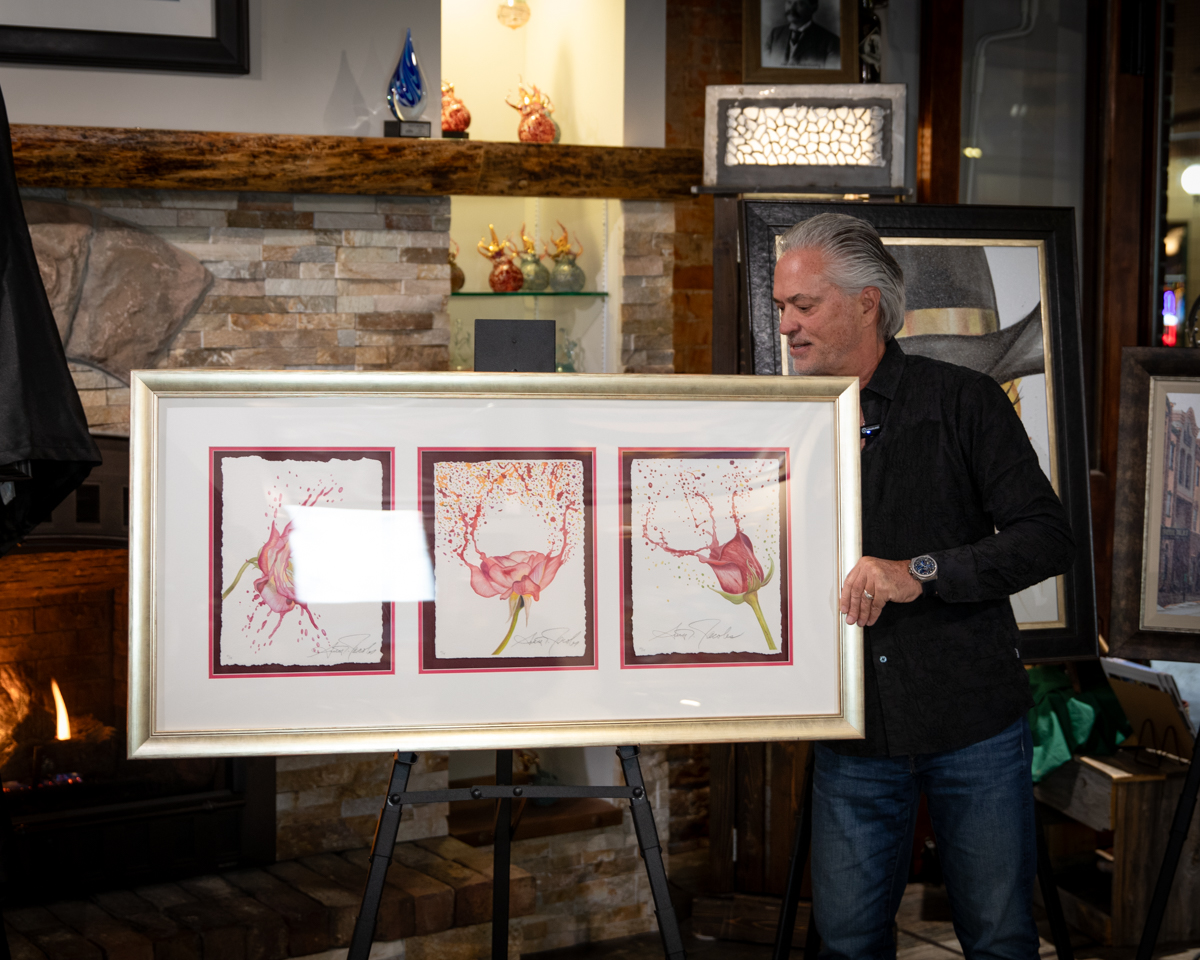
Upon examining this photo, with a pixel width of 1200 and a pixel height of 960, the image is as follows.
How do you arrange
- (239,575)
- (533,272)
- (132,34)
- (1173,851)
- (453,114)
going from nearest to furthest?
(239,575)
(1173,851)
(132,34)
(453,114)
(533,272)

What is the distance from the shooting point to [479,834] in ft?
10.0

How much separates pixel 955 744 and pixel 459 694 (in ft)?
2.21

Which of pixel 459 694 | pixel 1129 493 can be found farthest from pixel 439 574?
pixel 1129 493

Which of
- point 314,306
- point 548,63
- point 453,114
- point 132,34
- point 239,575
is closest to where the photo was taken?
point 239,575

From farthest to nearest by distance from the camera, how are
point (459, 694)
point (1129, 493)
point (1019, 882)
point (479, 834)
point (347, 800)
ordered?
point (479, 834), point (347, 800), point (1129, 493), point (1019, 882), point (459, 694)

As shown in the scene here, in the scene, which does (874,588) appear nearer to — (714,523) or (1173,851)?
(714,523)

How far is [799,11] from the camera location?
9.93ft

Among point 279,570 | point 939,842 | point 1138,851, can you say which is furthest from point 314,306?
point 1138,851

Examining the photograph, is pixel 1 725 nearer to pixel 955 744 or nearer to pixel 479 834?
pixel 479 834

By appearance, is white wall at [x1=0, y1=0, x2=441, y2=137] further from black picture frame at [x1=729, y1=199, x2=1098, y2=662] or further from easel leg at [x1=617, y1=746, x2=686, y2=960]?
easel leg at [x1=617, y1=746, x2=686, y2=960]
